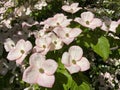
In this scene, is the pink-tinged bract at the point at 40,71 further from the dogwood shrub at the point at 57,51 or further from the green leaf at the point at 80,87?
the green leaf at the point at 80,87

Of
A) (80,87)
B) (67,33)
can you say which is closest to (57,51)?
(67,33)

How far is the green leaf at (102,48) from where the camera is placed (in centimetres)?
234

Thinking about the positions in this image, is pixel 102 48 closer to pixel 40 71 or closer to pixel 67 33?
pixel 67 33

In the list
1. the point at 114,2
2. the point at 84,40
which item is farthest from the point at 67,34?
the point at 114,2

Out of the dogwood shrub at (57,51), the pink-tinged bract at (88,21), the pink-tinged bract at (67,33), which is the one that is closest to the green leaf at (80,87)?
the dogwood shrub at (57,51)

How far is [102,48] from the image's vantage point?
2348 mm

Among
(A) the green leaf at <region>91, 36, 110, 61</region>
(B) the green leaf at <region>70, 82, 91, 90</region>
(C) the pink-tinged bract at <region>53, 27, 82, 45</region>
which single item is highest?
(C) the pink-tinged bract at <region>53, 27, 82, 45</region>

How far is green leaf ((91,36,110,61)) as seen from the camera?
7.67 ft

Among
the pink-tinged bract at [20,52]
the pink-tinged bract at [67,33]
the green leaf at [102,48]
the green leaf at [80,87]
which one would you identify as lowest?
the green leaf at [80,87]

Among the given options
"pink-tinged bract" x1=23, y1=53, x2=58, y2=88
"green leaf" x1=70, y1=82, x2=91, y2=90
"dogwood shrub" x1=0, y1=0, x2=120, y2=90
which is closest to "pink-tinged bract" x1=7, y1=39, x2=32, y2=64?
"dogwood shrub" x1=0, y1=0, x2=120, y2=90

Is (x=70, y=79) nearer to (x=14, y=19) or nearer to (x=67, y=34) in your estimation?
(x=67, y=34)

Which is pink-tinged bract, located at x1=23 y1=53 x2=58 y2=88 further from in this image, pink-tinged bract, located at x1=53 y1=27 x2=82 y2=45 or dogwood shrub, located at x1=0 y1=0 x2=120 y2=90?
pink-tinged bract, located at x1=53 y1=27 x2=82 y2=45

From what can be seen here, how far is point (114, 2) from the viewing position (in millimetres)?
6473

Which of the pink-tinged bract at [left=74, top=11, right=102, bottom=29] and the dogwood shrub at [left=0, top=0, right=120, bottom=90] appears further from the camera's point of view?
the pink-tinged bract at [left=74, top=11, right=102, bottom=29]
